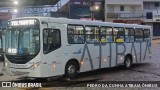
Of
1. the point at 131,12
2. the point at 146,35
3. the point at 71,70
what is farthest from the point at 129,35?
the point at 131,12

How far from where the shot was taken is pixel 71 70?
51.1 feet

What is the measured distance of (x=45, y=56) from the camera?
14055 millimetres

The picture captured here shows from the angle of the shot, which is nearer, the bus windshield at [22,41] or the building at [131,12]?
the bus windshield at [22,41]

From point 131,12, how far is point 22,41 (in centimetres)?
5269

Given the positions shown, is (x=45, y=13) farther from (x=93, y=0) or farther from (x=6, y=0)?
(x=93, y=0)

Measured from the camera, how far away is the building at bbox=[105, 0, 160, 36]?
6369 centimetres

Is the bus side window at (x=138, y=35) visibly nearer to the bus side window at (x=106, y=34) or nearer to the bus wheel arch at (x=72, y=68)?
the bus side window at (x=106, y=34)

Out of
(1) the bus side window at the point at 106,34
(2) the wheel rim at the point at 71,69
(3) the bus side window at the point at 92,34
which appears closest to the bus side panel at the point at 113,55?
(1) the bus side window at the point at 106,34

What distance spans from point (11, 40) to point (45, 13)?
36.3m

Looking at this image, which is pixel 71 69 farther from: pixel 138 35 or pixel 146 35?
pixel 146 35

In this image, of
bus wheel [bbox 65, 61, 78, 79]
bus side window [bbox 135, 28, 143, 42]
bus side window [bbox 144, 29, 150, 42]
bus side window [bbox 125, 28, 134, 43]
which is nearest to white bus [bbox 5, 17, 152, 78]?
bus wheel [bbox 65, 61, 78, 79]

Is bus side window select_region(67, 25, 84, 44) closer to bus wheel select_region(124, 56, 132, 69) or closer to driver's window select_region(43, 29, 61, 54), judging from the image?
driver's window select_region(43, 29, 61, 54)

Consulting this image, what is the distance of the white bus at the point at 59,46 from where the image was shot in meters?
14.0

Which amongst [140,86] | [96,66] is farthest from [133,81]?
[96,66]
